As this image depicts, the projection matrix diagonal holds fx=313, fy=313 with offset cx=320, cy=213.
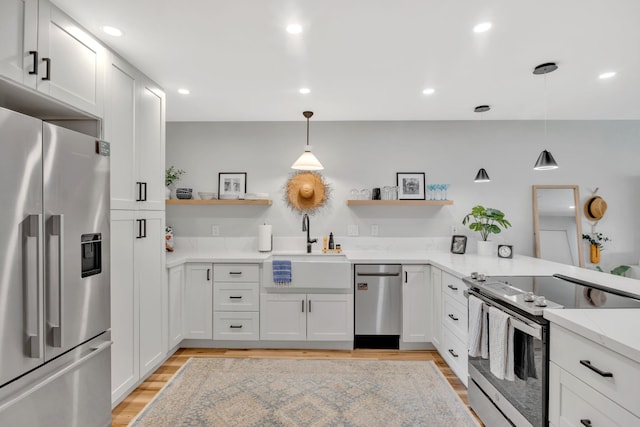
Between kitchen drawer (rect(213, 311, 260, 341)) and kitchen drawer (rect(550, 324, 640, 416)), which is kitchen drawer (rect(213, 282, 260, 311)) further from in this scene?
kitchen drawer (rect(550, 324, 640, 416))

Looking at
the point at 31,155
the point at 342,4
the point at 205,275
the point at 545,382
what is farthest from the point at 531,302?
the point at 205,275

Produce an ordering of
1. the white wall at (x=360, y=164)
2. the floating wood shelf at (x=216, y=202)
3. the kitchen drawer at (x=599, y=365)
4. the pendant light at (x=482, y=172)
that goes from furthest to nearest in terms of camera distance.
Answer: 1. the white wall at (x=360, y=164)
2. the floating wood shelf at (x=216, y=202)
3. the pendant light at (x=482, y=172)
4. the kitchen drawer at (x=599, y=365)

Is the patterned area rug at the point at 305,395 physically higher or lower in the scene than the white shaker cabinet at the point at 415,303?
lower

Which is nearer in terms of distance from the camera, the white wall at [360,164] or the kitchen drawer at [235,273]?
the kitchen drawer at [235,273]

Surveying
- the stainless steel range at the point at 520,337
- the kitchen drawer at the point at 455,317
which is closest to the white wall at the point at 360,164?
the kitchen drawer at the point at 455,317

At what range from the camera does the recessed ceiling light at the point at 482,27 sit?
5.80 ft

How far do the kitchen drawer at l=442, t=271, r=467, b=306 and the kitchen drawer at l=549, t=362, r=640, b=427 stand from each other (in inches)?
37.2

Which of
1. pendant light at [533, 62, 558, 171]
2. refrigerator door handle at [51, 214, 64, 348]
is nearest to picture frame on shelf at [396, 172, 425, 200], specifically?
pendant light at [533, 62, 558, 171]

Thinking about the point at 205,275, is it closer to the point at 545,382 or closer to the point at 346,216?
the point at 346,216

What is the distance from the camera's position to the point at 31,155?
130 cm

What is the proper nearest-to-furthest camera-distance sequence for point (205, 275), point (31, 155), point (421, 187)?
point (31, 155), point (205, 275), point (421, 187)

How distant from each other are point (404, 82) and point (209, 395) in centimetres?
284

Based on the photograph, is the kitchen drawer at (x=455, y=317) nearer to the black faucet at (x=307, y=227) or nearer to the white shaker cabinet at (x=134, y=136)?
the black faucet at (x=307, y=227)

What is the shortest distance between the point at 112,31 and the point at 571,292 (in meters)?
3.07
